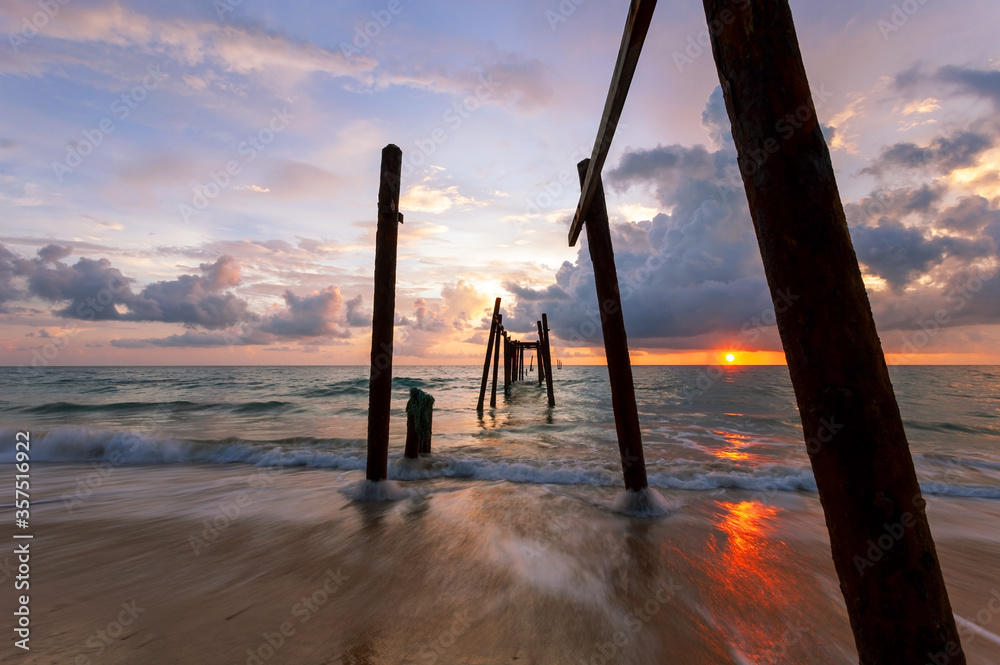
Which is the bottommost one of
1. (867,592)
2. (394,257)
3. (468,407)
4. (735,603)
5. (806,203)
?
(468,407)

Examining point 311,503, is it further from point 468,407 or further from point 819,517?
point 468,407

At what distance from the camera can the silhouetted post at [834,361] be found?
4.02 feet

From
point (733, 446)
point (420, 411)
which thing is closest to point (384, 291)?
point (420, 411)

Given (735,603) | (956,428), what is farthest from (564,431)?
(956,428)

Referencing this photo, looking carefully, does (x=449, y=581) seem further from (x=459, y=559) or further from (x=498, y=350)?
(x=498, y=350)

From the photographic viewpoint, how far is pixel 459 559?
3.74m

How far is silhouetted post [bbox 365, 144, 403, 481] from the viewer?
5.38 meters

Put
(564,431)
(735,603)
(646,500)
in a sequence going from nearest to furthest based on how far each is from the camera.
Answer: (735,603) < (646,500) < (564,431)

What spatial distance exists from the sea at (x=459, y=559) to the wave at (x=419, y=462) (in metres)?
0.05

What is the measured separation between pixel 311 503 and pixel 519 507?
283 cm

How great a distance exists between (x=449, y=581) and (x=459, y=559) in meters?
0.42

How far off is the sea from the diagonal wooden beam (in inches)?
104

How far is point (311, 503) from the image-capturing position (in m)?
5.50

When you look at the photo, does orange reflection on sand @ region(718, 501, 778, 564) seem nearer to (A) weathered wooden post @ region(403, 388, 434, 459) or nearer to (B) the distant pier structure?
(A) weathered wooden post @ region(403, 388, 434, 459)
